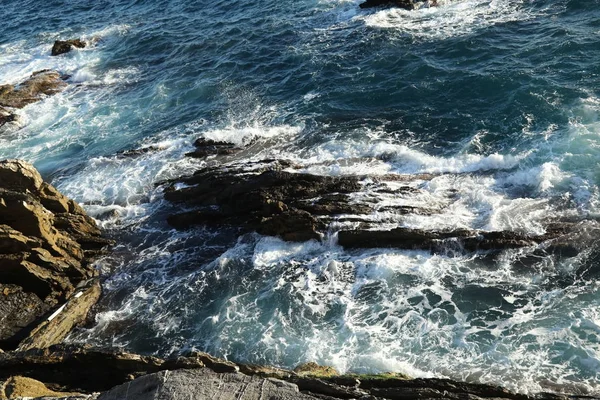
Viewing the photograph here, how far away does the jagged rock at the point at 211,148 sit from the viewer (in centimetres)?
2863

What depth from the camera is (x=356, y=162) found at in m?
25.6

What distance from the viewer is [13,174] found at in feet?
74.4

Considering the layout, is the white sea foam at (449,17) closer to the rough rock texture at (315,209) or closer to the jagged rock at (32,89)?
the rough rock texture at (315,209)

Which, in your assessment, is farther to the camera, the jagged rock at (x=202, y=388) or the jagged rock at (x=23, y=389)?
the jagged rock at (x=23, y=389)

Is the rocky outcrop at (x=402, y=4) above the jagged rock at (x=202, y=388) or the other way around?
above

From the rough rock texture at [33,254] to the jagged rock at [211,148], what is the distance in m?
7.68

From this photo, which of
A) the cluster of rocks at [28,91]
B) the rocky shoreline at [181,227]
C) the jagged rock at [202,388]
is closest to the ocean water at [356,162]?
the rocky shoreline at [181,227]

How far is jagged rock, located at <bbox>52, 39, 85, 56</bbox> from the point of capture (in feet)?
150

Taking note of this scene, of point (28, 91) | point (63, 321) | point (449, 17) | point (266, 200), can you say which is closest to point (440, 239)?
point (266, 200)

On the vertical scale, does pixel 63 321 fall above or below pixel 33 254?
below

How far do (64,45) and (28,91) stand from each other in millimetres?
7878

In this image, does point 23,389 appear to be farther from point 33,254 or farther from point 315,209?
point 315,209

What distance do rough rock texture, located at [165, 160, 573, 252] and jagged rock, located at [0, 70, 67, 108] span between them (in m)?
20.7

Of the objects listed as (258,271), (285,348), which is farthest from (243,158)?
(285,348)
